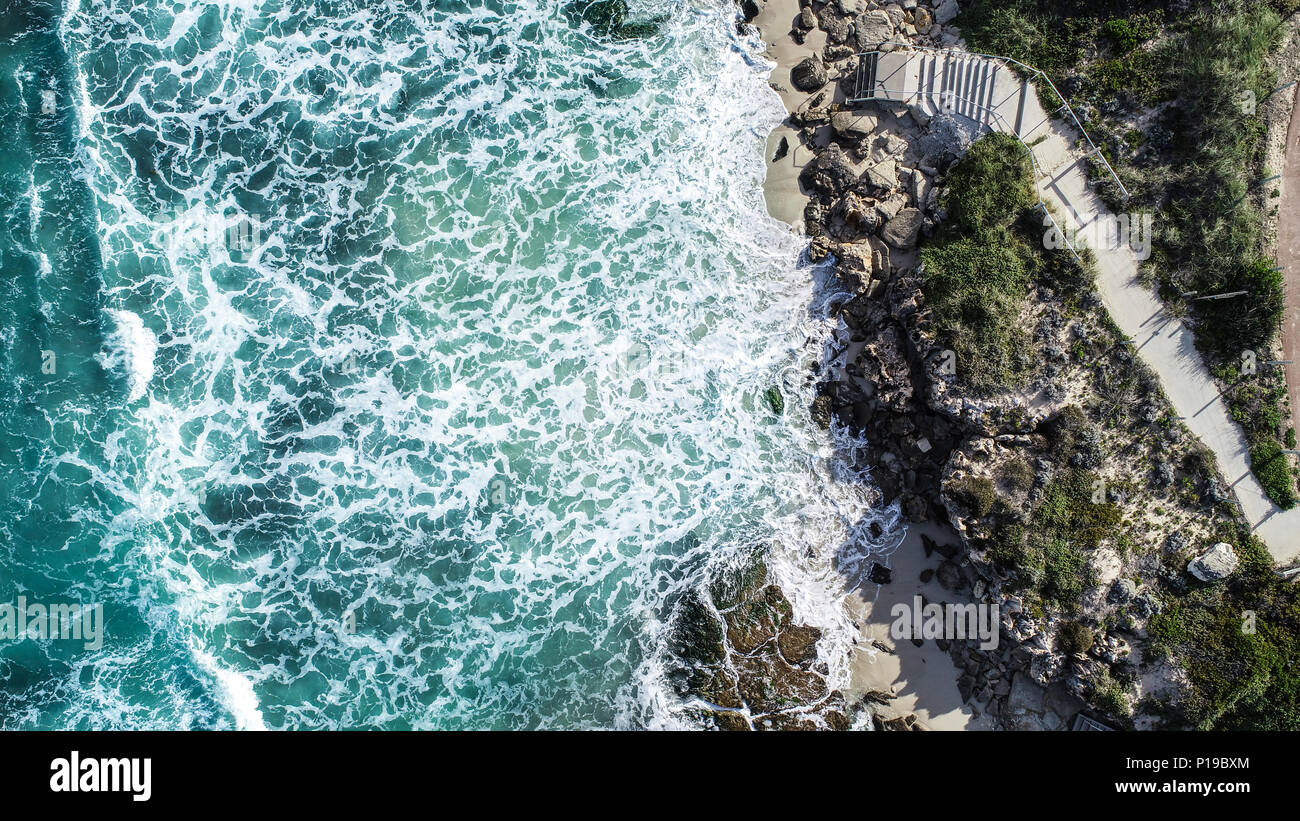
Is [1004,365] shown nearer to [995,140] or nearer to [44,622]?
[995,140]

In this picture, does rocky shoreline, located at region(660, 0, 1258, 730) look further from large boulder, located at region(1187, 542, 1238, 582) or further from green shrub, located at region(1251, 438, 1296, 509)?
green shrub, located at region(1251, 438, 1296, 509)

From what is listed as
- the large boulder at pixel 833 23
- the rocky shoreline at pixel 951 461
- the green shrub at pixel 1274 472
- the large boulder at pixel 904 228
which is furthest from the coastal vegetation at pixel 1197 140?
the large boulder at pixel 904 228

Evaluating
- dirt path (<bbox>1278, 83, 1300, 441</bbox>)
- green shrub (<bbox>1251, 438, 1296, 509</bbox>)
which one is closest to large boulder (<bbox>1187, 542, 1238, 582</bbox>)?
green shrub (<bbox>1251, 438, 1296, 509</bbox>)

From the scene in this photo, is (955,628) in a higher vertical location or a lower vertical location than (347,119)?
lower

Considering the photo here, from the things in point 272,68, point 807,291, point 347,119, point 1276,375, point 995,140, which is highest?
point 272,68

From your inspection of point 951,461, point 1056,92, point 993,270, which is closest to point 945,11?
point 1056,92

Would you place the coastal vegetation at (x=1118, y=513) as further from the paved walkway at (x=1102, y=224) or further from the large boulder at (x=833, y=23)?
the large boulder at (x=833, y=23)

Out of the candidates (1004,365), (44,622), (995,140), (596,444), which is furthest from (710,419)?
(44,622)

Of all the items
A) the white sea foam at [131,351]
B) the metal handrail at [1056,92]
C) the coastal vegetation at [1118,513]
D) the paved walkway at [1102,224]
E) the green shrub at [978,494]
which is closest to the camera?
the coastal vegetation at [1118,513]
